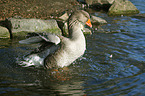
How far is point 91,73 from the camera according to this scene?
240 inches

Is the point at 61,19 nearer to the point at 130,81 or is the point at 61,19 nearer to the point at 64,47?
the point at 64,47

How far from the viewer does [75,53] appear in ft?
19.7

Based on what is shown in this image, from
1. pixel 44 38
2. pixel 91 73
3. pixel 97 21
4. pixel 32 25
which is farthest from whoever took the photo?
pixel 97 21

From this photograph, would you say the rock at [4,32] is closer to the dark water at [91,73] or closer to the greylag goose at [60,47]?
the dark water at [91,73]

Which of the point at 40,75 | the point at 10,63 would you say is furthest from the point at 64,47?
the point at 10,63

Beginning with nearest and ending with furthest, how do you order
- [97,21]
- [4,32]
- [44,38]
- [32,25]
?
[44,38] < [4,32] < [32,25] < [97,21]

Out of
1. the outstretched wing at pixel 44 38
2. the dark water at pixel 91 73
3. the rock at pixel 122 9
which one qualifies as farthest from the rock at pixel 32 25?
the rock at pixel 122 9

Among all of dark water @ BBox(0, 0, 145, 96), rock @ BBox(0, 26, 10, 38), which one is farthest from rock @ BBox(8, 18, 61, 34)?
dark water @ BBox(0, 0, 145, 96)

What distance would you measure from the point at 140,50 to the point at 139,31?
7.83 feet

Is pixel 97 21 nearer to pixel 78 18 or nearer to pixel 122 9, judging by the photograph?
pixel 122 9

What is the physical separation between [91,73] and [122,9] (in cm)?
785

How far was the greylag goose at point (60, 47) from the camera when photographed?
19.5 feet

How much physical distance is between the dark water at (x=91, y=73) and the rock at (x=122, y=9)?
12.5 feet

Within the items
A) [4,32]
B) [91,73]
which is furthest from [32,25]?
[91,73]
